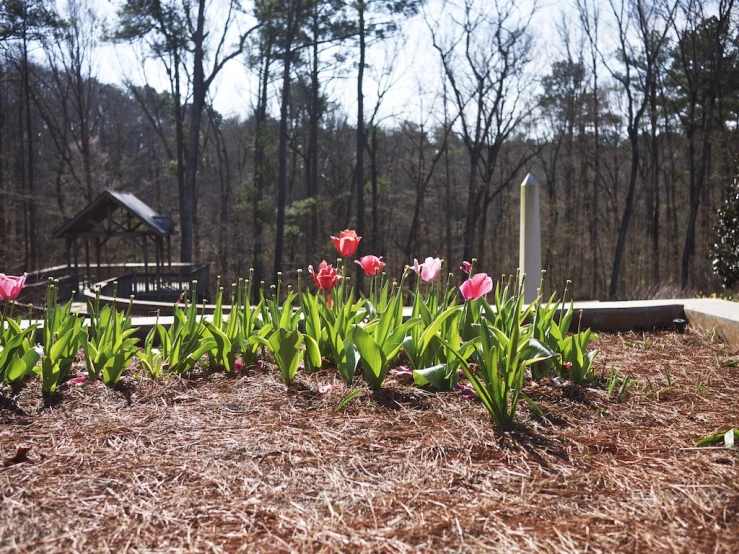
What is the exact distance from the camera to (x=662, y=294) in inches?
400

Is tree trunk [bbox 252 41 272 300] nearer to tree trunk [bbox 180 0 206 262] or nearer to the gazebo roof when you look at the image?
tree trunk [bbox 180 0 206 262]

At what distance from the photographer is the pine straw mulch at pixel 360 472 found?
128cm

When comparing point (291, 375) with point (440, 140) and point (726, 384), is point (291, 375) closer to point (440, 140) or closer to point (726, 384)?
point (726, 384)

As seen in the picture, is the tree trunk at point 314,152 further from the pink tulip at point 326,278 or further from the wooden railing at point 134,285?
the pink tulip at point 326,278

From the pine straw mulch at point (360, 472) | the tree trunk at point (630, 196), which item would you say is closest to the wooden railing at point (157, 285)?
the tree trunk at point (630, 196)

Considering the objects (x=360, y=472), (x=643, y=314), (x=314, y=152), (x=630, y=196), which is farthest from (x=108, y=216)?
(x=360, y=472)

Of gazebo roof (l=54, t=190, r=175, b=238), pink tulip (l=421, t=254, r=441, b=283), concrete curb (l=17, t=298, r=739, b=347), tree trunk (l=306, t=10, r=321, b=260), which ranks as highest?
tree trunk (l=306, t=10, r=321, b=260)

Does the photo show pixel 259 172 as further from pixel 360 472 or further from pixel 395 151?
pixel 360 472

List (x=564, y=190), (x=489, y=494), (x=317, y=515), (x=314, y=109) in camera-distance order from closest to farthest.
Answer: (x=317, y=515), (x=489, y=494), (x=314, y=109), (x=564, y=190)

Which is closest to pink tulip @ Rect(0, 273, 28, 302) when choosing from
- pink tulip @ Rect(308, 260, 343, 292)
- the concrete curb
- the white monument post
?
pink tulip @ Rect(308, 260, 343, 292)

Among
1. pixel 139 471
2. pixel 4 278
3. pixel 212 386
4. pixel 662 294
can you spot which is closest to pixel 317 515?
pixel 139 471

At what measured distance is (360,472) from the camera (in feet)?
5.27

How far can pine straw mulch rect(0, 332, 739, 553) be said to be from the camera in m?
1.28

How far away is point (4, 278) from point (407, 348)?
156 cm
